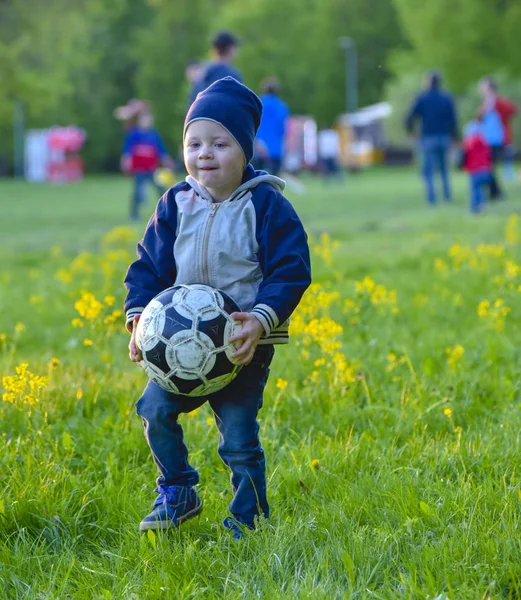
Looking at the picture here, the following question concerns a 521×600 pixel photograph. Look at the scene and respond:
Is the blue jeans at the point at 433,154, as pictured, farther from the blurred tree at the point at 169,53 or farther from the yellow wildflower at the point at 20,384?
the blurred tree at the point at 169,53

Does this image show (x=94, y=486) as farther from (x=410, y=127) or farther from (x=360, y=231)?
(x=410, y=127)

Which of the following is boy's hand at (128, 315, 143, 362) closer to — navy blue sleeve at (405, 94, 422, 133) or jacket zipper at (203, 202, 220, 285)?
jacket zipper at (203, 202, 220, 285)

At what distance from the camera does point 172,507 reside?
3414mm

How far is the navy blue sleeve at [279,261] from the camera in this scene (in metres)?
3.28

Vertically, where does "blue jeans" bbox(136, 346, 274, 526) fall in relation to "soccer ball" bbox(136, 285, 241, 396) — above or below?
below

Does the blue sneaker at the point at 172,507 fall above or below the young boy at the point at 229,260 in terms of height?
below

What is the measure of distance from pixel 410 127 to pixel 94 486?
52.6ft

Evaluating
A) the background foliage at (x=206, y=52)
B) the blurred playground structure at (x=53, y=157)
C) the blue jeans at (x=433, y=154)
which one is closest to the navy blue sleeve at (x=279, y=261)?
the blue jeans at (x=433, y=154)

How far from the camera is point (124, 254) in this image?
9688 mm

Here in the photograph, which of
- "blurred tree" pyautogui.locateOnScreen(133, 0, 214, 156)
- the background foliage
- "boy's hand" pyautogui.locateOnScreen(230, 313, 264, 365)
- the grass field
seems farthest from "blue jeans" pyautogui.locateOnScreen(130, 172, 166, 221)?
"blurred tree" pyautogui.locateOnScreen(133, 0, 214, 156)

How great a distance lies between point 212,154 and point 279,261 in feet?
1.41

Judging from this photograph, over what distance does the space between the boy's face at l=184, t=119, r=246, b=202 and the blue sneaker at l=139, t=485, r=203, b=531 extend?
1.07 meters

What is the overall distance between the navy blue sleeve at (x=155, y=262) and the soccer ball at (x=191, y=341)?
0.19 metres

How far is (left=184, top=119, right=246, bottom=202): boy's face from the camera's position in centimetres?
338
